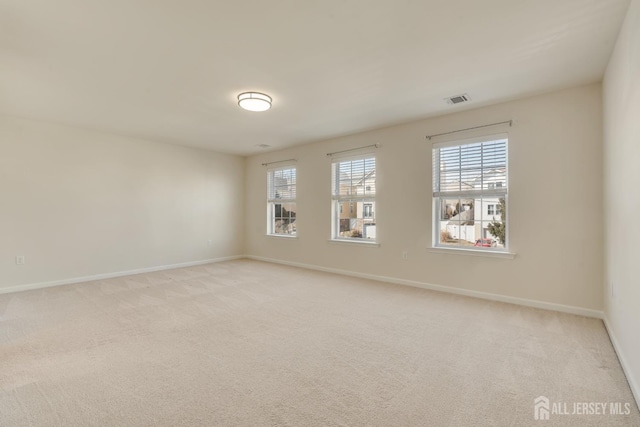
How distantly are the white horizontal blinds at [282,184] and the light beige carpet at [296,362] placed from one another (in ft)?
10.3

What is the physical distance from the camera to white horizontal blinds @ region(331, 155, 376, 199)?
5.12 metres

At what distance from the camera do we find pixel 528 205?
3.55 m

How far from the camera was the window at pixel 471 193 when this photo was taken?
383 cm

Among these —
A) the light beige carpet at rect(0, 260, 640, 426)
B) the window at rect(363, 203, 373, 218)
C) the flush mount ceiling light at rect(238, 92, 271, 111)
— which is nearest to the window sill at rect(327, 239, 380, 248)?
the window at rect(363, 203, 373, 218)

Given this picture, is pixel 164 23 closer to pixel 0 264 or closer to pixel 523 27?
pixel 523 27

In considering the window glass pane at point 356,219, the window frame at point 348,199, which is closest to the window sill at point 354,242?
the window frame at point 348,199

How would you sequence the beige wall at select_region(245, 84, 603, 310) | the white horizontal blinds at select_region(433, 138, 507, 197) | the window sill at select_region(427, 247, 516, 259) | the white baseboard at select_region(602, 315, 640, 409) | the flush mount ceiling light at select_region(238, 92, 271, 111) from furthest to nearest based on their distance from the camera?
the white horizontal blinds at select_region(433, 138, 507, 197) < the window sill at select_region(427, 247, 516, 259) < the flush mount ceiling light at select_region(238, 92, 271, 111) < the beige wall at select_region(245, 84, 603, 310) < the white baseboard at select_region(602, 315, 640, 409)

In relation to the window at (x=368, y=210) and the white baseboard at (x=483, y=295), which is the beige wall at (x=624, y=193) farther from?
the window at (x=368, y=210)

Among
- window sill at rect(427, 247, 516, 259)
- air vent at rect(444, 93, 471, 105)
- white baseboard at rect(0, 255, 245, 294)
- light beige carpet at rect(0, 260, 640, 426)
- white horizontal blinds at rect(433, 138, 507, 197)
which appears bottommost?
light beige carpet at rect(0, 260, 640, 426)

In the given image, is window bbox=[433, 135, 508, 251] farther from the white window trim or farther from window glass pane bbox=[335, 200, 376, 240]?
window glass pane bbox=[335, 200, 376, 240]

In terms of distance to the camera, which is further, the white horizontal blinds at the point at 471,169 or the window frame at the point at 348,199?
the window frame at the point at 348,199

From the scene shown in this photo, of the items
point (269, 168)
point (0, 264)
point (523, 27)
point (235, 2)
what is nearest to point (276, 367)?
point (235, 2)

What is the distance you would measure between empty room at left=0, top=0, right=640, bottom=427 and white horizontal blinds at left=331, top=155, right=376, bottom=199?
4 cm

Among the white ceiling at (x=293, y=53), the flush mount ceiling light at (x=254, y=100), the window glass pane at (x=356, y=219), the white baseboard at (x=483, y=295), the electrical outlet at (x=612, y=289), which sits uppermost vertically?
the white ceiling at (x=293, y=53)
